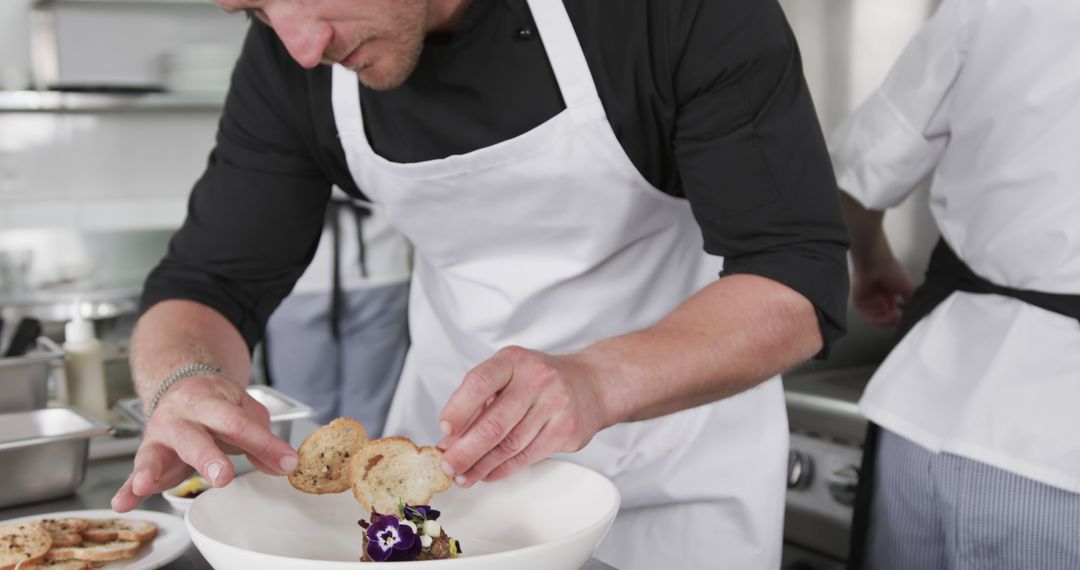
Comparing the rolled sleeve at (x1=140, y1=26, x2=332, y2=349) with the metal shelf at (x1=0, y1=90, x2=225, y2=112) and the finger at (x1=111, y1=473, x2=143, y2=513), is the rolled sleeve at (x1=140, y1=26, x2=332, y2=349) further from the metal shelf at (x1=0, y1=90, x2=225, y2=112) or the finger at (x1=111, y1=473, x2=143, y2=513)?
the metal shelf at (x1=0, y1=90, x2=225, y2=112)

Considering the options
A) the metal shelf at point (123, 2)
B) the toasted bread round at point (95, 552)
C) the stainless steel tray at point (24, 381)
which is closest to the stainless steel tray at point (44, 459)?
the stainless steel tray at point (24, 381)

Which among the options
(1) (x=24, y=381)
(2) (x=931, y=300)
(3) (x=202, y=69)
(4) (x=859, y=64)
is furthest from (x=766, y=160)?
(3) (x=202, y=69)

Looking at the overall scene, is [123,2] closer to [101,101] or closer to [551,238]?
[101,101]

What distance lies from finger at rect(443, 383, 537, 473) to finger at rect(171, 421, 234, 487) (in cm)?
20

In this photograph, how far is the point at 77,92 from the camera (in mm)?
3871

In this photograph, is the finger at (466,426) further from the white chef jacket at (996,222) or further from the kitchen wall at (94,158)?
the kitchen wall at (94,158)

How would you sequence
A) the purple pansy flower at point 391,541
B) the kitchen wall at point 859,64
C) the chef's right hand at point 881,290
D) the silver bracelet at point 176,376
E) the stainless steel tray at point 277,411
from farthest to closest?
the kitchen wall at point 859,64 < the chef's right hand at point 881,290 < the stainless steel tray at point 277,411 < the silver bracelet at point 176,376 < the purple pansy flower at point 391,541

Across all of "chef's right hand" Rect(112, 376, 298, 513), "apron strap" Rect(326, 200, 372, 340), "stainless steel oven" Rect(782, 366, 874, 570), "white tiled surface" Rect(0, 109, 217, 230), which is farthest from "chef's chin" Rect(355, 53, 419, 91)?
"white tiled surface" Rect(0, 109, 217, 230)

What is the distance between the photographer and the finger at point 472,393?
3.02 feet

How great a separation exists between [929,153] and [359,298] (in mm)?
2076

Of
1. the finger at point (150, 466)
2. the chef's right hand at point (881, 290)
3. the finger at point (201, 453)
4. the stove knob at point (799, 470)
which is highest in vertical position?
the finger at point (201, 453)

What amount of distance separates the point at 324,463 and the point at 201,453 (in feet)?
0.36

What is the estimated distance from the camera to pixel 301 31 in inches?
43.6

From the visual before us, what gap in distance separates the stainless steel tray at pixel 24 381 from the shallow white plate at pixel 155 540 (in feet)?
1.06
